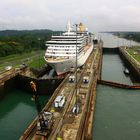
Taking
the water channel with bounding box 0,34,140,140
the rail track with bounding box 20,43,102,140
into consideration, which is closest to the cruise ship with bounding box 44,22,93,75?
the water channel with bounding box 0,34,140,140

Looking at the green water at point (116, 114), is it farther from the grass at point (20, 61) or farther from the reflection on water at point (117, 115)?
the grass at point (20, 61)

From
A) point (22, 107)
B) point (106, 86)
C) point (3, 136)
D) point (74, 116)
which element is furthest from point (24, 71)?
point (74, 116)

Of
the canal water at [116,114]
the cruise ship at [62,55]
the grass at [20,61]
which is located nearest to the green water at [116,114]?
the canal water at [116,114]

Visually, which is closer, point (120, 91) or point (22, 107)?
point (22, 107)

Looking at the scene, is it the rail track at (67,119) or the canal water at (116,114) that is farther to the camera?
the canal water at (116,114)

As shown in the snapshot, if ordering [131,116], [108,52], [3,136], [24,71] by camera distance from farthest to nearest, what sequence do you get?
[108,52] → [24,71] → [131,116] → [3,136]

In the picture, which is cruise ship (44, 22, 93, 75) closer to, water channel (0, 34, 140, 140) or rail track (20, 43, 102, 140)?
water channel (0, 34, 140, 140)

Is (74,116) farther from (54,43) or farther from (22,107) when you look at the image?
(54,43)
